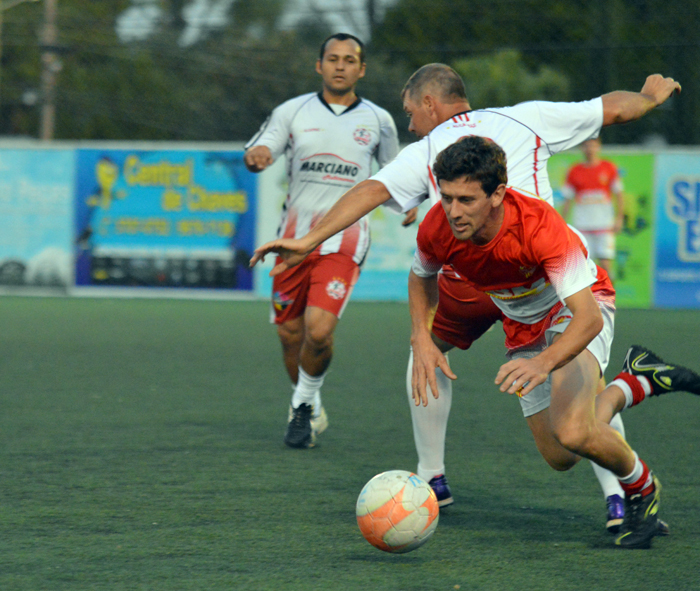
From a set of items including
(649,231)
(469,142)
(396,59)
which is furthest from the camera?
(396,59)

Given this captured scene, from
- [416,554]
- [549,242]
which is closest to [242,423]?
[416,554]

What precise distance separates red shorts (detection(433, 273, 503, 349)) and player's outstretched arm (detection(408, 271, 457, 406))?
364 mm

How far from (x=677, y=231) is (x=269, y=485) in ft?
34.3

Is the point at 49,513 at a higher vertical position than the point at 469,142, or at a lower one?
lower

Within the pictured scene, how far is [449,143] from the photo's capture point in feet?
13.4

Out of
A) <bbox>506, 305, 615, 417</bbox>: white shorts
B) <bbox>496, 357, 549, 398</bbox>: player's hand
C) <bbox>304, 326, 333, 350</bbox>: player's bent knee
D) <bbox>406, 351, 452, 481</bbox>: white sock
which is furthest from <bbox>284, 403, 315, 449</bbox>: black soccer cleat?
<bbox>496, 357, 549, 398</bbox>: player's hand

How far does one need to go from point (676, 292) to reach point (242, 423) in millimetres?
9303

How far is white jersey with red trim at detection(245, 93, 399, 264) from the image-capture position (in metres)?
6.02

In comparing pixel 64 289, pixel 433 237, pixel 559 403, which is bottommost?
pixel 64 289

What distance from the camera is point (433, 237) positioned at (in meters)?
3.68

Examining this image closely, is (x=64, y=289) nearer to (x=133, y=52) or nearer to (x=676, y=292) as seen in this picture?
(x=676, y=292)

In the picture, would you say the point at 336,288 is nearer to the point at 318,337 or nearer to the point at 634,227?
the point at 318,337

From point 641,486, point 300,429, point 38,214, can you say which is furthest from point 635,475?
point 38,214

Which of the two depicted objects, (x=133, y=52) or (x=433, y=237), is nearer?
(x=433, y=237)
